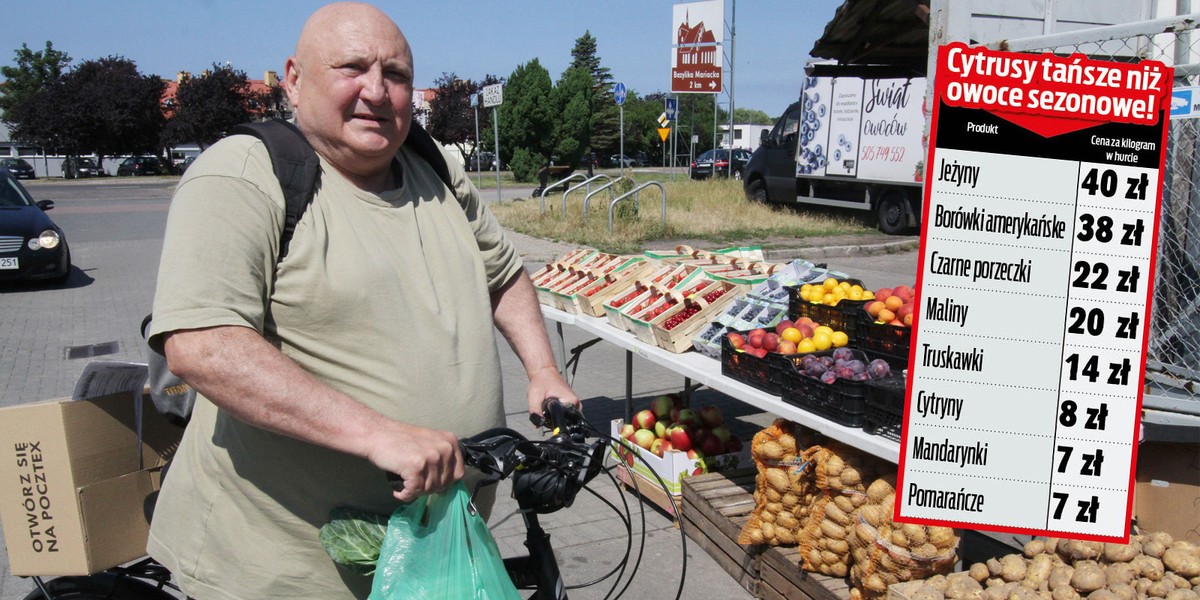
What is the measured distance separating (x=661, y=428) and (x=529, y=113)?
117 feet

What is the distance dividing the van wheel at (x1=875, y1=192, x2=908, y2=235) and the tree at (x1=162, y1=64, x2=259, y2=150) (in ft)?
143

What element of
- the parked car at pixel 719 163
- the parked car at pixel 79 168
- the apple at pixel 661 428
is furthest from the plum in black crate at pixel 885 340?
the parked car at pixel 79 168

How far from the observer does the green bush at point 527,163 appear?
4112cm

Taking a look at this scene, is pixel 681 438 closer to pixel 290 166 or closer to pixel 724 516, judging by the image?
pixel 724 516

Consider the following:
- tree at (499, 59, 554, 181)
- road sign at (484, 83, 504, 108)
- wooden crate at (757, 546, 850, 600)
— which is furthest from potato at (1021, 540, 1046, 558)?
tree at (499, 59, 554, 181)

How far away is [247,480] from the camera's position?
194 cm

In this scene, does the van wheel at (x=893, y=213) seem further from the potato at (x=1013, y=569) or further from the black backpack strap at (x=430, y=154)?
the black backpack strap at (x=430, y=154)

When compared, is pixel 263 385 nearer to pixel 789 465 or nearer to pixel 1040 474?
pixel 1040 474

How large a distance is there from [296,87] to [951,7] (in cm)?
298

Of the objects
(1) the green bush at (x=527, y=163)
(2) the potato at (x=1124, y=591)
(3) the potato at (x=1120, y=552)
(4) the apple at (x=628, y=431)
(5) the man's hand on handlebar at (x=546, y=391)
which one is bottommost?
(4) the apple at (x=628, y=431)

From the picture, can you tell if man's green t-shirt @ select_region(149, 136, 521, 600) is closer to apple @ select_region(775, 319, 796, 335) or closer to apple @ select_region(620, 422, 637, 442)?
apple @ select_region(775, 319, 796, 335)

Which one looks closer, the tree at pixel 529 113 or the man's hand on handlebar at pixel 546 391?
A: the man's hand on handlebar at pixel 546 391

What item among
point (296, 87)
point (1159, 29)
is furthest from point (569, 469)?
point (1159, 29)

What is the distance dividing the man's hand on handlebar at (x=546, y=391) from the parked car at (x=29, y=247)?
12465 millimetres
